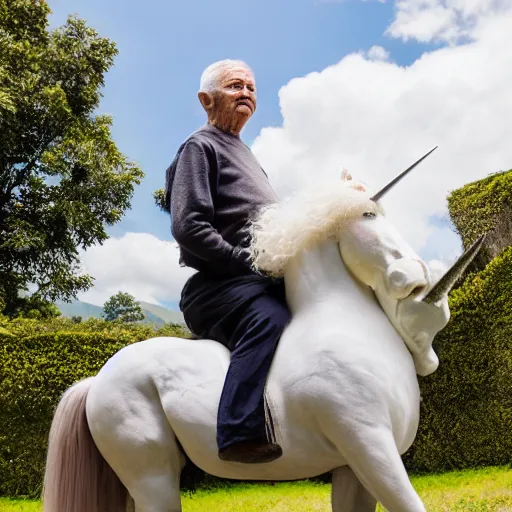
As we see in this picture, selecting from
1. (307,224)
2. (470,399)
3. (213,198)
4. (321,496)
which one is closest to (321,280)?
(307,224)

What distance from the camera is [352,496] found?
219cm

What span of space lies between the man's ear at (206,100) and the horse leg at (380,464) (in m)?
1.49

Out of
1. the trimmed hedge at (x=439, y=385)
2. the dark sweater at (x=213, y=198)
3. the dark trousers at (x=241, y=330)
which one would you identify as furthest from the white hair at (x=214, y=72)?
the trimmed hedge at (x=439, y=385)

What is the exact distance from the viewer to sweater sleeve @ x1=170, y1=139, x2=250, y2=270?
2.14 meters

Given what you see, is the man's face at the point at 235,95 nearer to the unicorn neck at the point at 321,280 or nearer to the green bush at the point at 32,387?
the unicorn neck at the point at 321,280

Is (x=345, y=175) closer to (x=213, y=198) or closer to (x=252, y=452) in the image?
(x=213, y=198)

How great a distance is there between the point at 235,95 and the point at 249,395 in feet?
4.25

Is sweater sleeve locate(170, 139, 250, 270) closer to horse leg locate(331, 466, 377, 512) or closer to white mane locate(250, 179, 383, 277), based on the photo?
white mane locate(250, 179, 383, 277)

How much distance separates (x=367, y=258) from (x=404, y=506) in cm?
84

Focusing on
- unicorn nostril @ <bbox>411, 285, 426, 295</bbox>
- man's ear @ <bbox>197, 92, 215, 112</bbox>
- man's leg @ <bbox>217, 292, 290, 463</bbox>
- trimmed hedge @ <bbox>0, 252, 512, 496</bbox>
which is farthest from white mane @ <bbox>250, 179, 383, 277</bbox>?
trimmed hedge @ <bbox>0, 252, 512, 496</bbox>

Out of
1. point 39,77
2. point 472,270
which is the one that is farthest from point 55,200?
point 472,270

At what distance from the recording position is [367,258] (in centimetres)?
204

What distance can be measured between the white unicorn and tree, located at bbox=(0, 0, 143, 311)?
14.2m

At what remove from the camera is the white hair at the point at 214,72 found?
247 cm
